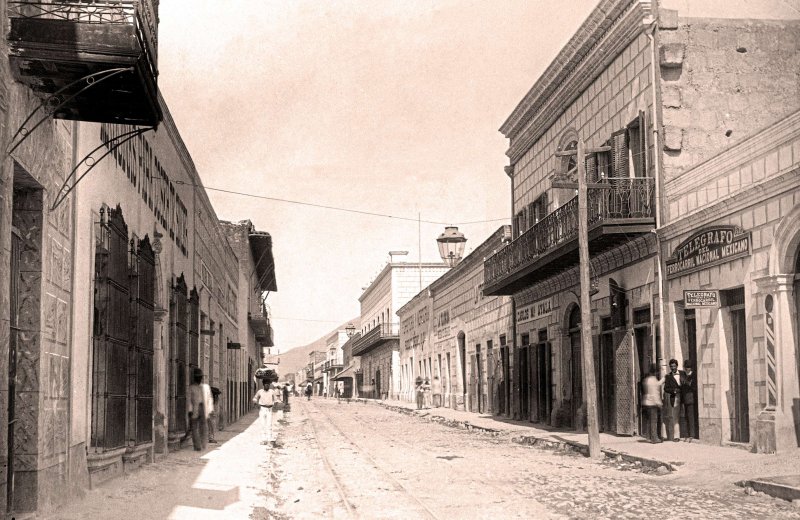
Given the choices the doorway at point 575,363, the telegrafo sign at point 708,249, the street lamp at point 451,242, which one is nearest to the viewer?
the telegrafo sign at point 708,249

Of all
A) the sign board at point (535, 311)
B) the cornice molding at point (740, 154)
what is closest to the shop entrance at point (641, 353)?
the cornice molding at point (740, 154)

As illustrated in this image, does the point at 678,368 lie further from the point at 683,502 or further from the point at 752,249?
the point at 683,502

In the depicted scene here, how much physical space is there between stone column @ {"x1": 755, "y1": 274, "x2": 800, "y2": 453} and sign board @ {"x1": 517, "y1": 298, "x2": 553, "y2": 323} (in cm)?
1147

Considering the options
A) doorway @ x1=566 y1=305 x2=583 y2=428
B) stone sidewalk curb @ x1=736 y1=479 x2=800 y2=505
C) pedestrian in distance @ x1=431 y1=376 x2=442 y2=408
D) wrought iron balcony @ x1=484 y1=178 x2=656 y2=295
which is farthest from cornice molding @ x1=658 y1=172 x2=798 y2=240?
pedestrian in distance @ x1=431 y1=376 x2=442 y2=408

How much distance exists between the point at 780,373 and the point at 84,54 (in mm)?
10329

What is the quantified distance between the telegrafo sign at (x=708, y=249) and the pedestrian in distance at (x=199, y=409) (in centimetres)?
872

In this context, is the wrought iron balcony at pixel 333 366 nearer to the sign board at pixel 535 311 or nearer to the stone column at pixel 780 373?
the sign board at pixel 535 311

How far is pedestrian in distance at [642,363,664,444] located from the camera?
16.3 meters

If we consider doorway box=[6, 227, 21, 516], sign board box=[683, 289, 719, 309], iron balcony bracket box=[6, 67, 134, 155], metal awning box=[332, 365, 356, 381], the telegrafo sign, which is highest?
iron balcony bracket box=[6, 67, 134, 155]

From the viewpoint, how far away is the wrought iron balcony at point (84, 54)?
726 centimetres

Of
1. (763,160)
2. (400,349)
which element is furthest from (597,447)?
(400,349)

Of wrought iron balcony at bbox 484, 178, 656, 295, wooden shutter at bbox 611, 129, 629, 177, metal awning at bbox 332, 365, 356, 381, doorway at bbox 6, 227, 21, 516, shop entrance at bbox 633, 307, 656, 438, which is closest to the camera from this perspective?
doorway at bbox 6, 227, 21, 516

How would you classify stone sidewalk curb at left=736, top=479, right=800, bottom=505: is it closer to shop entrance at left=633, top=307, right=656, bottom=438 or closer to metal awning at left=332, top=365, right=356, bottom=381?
shop entrance at left=633, top=307, right=656, bottom=438

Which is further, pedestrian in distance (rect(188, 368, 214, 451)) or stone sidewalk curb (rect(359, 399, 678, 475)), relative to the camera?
pedestrian in distance (rect(188, 368, 214, 451))
